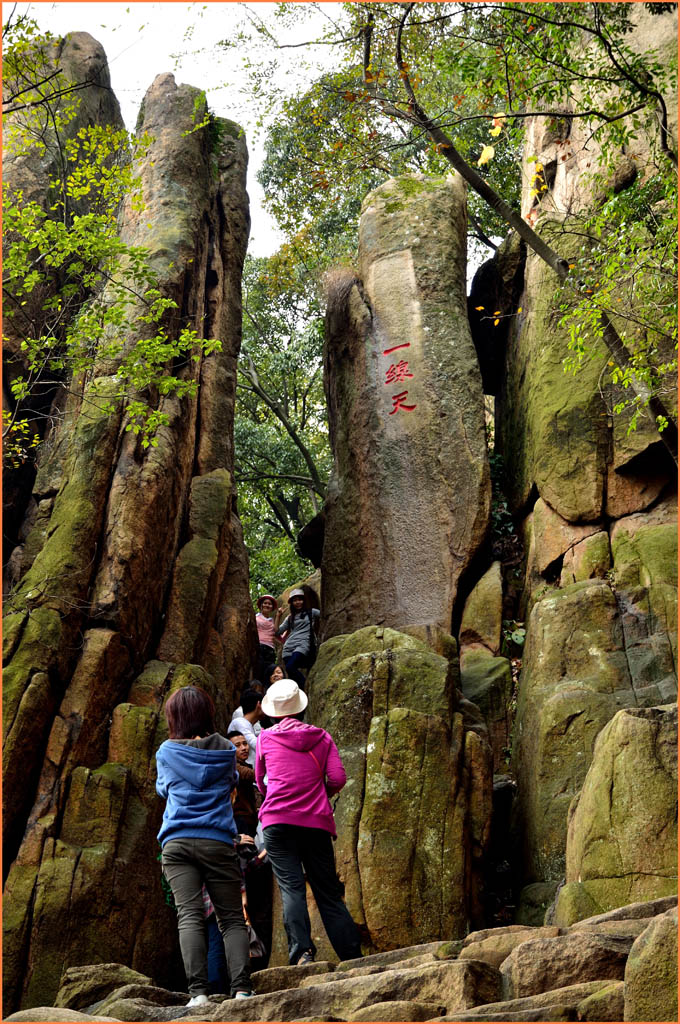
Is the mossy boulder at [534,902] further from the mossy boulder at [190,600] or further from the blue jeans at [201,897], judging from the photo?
the mossy boulder at [190,600]

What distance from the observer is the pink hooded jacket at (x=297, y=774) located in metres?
6.78

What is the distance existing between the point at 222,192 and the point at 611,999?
52.9 feet

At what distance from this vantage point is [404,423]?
15.8m

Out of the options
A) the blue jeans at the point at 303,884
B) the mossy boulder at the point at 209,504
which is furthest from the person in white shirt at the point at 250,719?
the mossy boulder at the point at 209,504

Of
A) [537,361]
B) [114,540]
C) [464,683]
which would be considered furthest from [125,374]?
[537,361]

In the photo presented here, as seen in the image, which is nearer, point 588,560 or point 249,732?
point 249,732

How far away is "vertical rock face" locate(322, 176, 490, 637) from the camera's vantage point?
1476 cm

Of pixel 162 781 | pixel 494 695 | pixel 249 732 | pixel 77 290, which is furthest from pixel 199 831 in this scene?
pixel 77 290

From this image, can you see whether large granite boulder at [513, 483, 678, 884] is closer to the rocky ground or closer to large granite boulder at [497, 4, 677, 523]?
large granite boulder at [497, 4, 677, 523]

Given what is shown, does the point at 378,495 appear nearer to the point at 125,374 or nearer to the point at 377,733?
the point at 125,374

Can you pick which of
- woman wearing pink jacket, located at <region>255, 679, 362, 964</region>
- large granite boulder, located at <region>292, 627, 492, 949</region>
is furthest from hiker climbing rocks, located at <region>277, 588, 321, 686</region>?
woman wearing pink jacket, located at <region>255, 679, 362, 964</region>

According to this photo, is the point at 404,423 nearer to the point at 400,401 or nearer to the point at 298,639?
the point at 400,401

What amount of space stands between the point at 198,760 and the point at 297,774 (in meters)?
0.92

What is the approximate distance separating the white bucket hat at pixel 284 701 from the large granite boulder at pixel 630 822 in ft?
8.06
